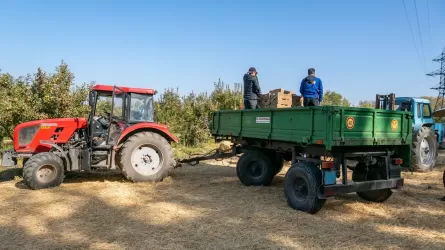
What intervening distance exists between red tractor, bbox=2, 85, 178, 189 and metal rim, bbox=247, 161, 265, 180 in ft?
5.73

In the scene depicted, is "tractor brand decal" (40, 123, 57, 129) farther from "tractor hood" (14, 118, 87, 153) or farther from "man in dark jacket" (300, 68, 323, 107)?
"man in dark jacket" (300, 68, 323, 107)

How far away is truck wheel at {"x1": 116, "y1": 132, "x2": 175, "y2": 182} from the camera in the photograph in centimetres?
794

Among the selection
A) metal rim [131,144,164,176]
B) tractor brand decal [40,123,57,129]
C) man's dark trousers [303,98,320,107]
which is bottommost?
metal rim [131,144,164,176]

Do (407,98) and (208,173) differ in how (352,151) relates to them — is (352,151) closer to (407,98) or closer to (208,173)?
(208,173)

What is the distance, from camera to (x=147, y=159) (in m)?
8.27

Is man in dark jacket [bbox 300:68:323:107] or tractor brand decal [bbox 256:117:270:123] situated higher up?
man in dark jacket [bbox 300:68:323:107]

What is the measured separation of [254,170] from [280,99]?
163 centimetres

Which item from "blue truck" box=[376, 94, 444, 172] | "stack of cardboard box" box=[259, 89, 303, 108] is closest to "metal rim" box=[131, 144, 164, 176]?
"stack of cardboard box" box=[259, 89, 303, 108]

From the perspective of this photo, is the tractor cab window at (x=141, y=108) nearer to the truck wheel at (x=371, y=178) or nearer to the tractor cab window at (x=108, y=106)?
the tractor cab window at (x=108, y=106)

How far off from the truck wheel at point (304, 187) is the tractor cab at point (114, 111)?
3.91m

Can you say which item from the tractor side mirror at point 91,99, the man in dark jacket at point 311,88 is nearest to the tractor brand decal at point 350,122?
the man in dark jacket at point 311,88

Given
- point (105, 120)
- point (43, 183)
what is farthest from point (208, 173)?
point (43, 183)

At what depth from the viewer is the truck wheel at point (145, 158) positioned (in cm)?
794

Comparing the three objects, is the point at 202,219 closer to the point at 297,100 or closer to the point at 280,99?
the point at 280,99
